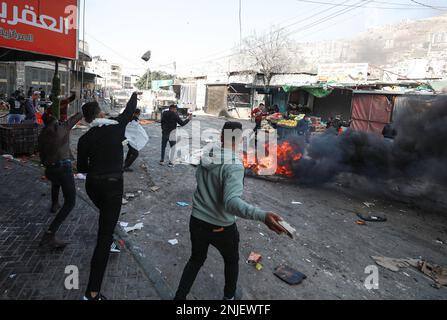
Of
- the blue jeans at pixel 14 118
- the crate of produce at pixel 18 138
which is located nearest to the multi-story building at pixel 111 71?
the blue jeans at pixel 14 118

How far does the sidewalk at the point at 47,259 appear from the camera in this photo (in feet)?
10.2

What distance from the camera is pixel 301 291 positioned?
3459 millimetres

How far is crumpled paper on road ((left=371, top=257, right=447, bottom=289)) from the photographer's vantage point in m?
3.97

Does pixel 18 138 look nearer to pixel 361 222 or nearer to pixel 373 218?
pixel 361 222

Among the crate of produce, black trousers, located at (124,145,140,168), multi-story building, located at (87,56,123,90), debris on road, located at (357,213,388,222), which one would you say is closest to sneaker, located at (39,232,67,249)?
black trousers, located at (124,145,140,168)

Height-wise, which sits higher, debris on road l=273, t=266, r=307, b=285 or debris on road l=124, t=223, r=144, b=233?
debris on road l=273, t=266, r=307, b=285

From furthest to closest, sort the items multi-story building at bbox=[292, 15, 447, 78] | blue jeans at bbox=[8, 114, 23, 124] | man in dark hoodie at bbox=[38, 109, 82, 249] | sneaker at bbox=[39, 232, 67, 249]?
multi-story building at bbox=[292, 15, 447, 78] < blue jeans at bbox=[8, 114, 23, 124] < man in dark hoodie at bbox=[38, 109, 82, 249] < sneaker at bbox=[39, 232, 67, 249]

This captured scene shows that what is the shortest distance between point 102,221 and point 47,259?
1.30 m

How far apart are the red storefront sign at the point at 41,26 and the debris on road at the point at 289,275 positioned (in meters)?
5.32

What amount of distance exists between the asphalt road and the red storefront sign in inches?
121

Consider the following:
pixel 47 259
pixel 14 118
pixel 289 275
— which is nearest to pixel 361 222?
pixel 289 275

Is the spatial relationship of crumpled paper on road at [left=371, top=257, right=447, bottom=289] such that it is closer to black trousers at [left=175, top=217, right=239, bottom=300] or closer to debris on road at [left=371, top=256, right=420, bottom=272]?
debris on road at [left=371, top=256, right=420, bottom=272]

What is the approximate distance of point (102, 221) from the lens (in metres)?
2.93

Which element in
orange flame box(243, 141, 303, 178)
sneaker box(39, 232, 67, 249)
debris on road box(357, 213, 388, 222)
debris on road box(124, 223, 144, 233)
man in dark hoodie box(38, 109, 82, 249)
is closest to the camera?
sneaker box(39, 232, 67, 249)
